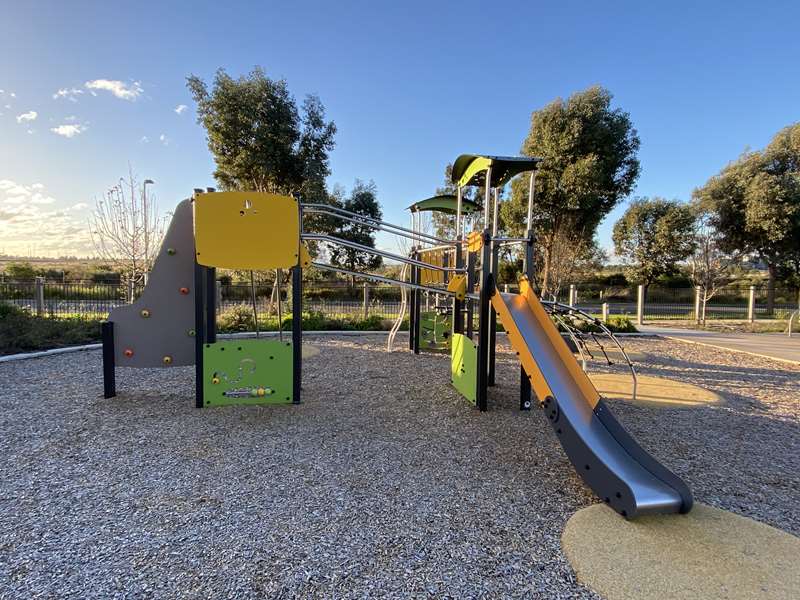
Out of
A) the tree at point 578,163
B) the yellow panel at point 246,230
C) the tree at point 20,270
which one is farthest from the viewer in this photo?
the tree at point 20,270

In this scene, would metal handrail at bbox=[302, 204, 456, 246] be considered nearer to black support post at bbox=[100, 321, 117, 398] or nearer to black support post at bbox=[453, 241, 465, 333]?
black support post at bbox=[453, 241, 465, 333]

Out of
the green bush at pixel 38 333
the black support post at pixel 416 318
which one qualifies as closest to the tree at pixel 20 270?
the green bush at pixel 38 333

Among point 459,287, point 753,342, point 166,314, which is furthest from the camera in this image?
point 753,342

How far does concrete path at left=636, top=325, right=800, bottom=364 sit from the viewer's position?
335 inches

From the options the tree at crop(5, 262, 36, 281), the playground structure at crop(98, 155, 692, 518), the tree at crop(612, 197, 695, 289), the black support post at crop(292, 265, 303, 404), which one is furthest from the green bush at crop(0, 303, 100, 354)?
the tree at crop(612, 197, 695, 289)

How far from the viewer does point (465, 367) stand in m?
4.93

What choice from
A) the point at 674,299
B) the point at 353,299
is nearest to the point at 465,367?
the point at 353,299

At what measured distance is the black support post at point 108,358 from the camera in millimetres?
4492

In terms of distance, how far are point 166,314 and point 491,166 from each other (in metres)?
3.72

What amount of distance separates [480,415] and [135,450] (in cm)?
298

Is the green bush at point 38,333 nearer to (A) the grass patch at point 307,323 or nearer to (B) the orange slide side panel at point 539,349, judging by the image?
(A) the grass patch at point 307,323

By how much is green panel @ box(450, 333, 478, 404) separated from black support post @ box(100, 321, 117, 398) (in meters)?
3.73

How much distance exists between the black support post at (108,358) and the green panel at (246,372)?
108cm

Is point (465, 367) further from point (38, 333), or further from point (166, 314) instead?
point (38, 333)
